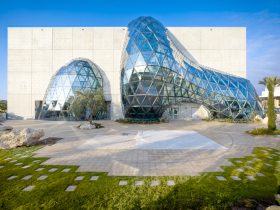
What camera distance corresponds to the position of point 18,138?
1030 cm

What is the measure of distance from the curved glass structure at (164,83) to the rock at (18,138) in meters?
14.7

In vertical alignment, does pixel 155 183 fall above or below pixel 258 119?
below

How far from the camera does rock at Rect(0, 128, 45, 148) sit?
10016 mm

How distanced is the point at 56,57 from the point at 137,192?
31.9 metres

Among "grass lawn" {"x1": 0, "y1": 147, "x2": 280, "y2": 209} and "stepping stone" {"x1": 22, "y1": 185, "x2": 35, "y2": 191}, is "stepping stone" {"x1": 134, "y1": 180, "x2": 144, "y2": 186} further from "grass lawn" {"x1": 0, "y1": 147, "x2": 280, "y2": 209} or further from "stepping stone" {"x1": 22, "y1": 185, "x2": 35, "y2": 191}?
"stepping stone" {"x1": 22, "y1": 185, "x2": 35, "y2": 191}

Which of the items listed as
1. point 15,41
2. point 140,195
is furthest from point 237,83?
point 15,41

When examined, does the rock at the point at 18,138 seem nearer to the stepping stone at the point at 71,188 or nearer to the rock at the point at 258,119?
the stepping stone at the point at 71,188

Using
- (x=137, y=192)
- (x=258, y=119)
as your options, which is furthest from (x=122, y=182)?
(x=258, y=119)

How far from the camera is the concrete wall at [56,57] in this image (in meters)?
28.8

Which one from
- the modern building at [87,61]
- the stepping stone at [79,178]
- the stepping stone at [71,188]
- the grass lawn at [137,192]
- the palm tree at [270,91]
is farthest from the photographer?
the modern building at [87,61]

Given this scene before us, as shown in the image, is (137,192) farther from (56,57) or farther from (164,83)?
(56,57)

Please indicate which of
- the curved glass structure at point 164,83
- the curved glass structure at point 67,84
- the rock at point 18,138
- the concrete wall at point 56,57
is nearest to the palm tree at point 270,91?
the curved glass structure at point 164,83

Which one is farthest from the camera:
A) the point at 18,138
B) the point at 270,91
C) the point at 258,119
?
the point at 258,119

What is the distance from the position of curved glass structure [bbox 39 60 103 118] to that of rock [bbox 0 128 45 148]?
15.9 meters
